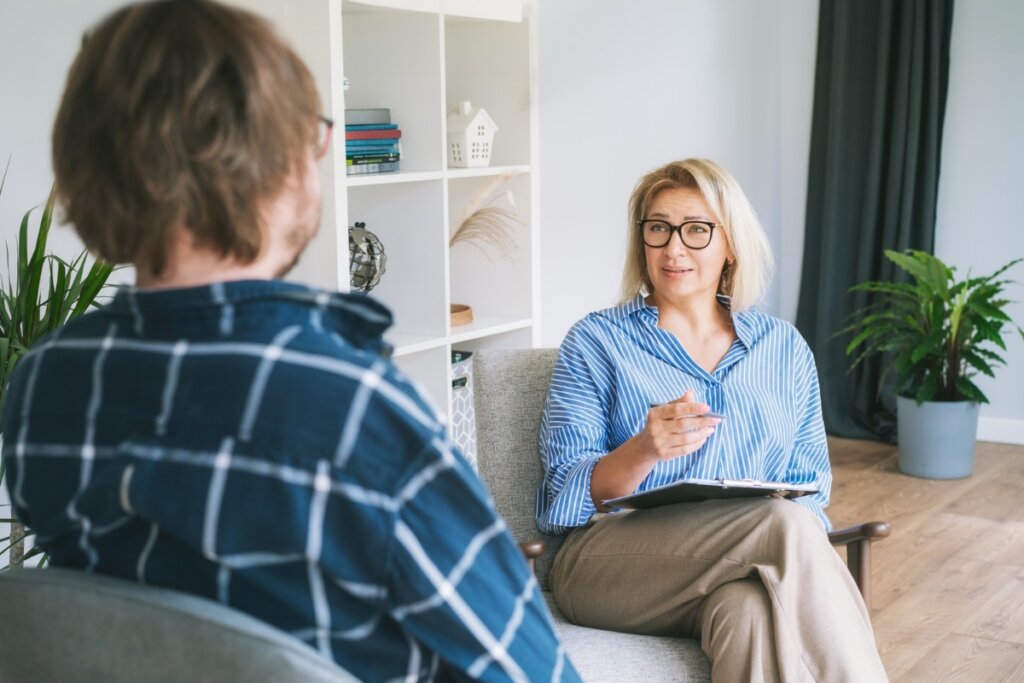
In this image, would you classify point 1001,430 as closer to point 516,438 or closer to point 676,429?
point 516,438

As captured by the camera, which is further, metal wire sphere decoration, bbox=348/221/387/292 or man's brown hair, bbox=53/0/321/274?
metal wire sphere decoration, bbox=348/221/387/292

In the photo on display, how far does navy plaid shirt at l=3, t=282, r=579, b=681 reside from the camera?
0.85m

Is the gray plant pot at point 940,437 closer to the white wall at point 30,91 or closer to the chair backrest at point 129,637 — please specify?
the white wall at point 30,91

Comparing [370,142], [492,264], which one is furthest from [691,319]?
[492,264]

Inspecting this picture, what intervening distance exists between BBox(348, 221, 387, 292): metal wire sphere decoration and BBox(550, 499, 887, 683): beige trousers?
4.07ft

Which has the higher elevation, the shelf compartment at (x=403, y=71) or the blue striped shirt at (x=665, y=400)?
the shelf compartment at (x=403, y=71)

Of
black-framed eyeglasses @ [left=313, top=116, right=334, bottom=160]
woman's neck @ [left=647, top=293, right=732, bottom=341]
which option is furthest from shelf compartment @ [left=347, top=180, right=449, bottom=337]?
black-framed eyeglasses @ [left=313, top=116, right=334, bottom=160]

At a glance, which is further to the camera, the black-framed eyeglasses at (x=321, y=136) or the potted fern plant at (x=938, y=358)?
the potted fern plant at (x=938, y=358)

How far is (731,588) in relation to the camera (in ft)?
6.10

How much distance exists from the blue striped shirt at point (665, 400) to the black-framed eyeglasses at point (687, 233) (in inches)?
4.4

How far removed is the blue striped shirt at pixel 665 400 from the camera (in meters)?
2.10

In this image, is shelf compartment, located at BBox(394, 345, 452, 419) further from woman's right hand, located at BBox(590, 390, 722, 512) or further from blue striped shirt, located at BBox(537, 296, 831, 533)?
woman's right hand, located at BBox(590, 390, 722, 512)

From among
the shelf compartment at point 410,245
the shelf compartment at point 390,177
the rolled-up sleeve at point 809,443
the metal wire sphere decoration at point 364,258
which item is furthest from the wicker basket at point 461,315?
the rolled-up sleeve at point 809,443

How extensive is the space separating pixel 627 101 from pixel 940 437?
1.74m
